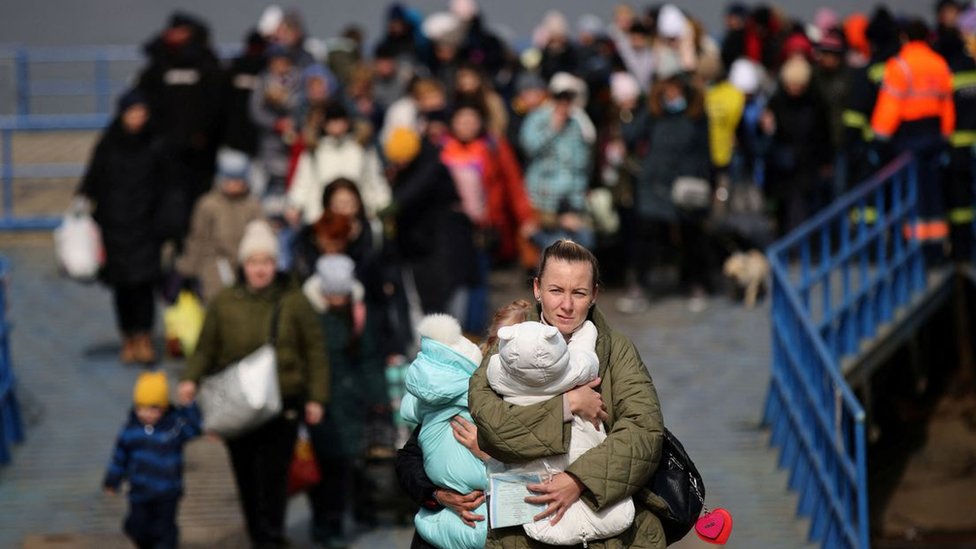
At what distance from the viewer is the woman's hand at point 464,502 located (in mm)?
5781

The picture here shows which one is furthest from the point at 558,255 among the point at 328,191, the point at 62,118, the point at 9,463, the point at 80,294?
the point at 62,118

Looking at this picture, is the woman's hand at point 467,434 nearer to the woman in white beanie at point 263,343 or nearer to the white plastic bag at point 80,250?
the woman in white beanie at point 263,343

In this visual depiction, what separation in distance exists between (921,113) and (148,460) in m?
6.16

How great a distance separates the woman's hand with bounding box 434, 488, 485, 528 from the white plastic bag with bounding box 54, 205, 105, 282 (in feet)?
23.6

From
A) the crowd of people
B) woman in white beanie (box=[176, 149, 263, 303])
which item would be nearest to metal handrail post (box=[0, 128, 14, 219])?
the crowd of people

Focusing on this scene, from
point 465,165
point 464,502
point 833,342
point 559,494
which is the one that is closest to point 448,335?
point 464,502

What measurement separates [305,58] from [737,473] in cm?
649

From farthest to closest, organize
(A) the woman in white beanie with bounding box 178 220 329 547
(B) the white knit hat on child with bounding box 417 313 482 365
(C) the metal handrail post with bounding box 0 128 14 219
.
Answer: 1. (C) the metal handrail post with bounding box 0 128 14 219
2. (A) the woman in white beanie with bounding box 178 220 329 547
3. (B) the white knit hat on child with bounding box 417 313 482 365

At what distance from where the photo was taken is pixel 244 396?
891 cm

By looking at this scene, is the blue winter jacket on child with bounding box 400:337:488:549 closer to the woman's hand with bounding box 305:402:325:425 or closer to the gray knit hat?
the woman's hand with bounding box 305:402:325:425

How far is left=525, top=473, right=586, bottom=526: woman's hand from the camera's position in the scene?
5324mm

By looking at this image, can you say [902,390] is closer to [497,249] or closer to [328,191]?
[497,249]

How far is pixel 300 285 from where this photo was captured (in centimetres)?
962

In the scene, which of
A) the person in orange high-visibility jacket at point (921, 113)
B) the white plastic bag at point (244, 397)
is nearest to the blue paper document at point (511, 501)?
the white plastic bag at point (244, 397)
